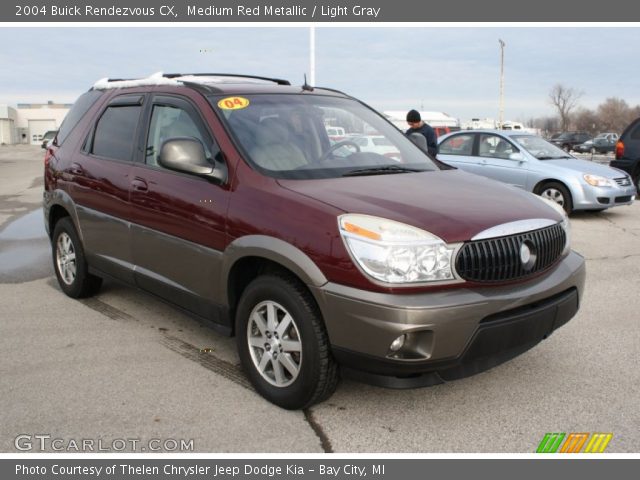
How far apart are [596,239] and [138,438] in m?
7.17

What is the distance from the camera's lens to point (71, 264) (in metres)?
5.45

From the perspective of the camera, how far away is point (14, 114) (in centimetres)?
8431

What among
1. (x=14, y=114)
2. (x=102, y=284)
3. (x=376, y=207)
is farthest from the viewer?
(x=14, y=114)

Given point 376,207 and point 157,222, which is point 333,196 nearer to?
point 376,207

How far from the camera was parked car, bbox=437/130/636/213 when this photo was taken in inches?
388

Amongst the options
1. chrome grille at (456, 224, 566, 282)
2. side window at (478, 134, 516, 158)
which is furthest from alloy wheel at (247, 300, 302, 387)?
side window at (478, 134, 516, 158)

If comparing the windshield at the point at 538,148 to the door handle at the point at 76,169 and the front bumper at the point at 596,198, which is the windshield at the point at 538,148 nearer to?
the front bumper at the point at 596,198

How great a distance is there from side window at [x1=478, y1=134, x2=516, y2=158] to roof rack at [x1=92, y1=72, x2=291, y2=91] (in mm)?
6635

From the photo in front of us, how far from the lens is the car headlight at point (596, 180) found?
32.3 feet

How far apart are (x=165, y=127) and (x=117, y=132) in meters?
0.69

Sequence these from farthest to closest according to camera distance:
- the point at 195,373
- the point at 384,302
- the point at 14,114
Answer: the point at 14,114
the point at 195,373
the point at 384,302

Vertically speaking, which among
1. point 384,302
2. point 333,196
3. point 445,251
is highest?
point 333,196
